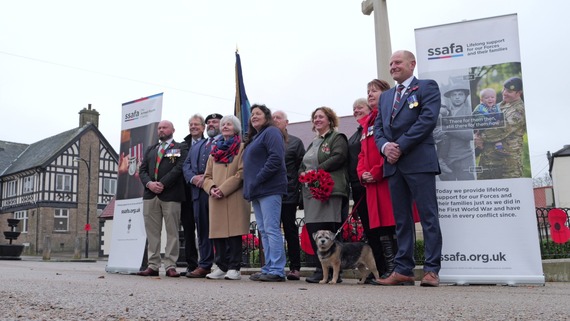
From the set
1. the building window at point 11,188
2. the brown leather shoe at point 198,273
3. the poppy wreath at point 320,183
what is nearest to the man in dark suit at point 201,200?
the brown leather shoe at point 198,273

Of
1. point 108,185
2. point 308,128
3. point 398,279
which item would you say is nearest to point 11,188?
point 108,185

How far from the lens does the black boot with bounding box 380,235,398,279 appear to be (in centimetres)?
594

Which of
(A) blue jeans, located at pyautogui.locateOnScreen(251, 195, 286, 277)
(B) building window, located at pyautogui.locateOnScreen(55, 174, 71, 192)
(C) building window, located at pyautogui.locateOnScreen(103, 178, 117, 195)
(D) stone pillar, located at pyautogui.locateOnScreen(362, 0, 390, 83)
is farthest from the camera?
(C) building window, located at pyautogui.locateOnScreen(103, 178, 117, 195)

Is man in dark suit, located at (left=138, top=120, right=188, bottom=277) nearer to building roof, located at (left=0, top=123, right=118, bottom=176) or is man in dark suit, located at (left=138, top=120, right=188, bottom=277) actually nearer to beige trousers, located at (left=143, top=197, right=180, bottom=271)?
beige trousers, located at (left=143, top=197, right=180, bottom=271)

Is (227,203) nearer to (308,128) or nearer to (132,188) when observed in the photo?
(132,188)

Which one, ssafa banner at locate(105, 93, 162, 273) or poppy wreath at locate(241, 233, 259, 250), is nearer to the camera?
ssafa banner at locate(105, 93, 162, 273)

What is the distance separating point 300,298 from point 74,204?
4444 centimetres

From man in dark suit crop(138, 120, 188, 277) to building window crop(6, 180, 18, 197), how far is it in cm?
4487

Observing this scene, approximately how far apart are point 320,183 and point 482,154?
5.39 ft

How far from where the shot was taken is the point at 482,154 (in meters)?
5.87

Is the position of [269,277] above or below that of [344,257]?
below

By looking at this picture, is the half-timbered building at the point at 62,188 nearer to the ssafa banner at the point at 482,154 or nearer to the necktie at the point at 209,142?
the necktie at the point at 209,142

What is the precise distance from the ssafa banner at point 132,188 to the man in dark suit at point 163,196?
632 mm

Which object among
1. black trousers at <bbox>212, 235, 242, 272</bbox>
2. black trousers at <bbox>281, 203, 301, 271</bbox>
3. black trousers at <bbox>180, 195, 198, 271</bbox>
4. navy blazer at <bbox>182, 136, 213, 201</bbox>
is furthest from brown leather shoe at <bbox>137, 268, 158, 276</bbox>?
black trousers at <bbox>281, 203, 301, 271</bbox>
